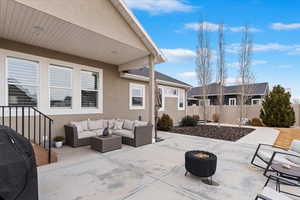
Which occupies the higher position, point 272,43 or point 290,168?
point 272,43

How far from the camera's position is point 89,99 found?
742cm

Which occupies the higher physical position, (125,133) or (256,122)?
(125,133)

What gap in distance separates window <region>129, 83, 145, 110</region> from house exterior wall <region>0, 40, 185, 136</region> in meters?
0.25

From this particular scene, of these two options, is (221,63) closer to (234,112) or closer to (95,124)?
(234,112)

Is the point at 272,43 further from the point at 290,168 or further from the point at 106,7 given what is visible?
the point at 106,7

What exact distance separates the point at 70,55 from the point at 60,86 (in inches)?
57.1

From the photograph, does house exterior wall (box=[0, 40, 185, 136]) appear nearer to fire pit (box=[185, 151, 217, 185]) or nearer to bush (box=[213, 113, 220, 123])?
fire pit (box=[185, 151, 217, 185])

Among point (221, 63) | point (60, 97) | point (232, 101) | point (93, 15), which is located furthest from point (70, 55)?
point (232, 101)

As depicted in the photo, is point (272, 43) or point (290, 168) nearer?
point (290, 168)

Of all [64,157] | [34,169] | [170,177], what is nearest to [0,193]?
[34,169]

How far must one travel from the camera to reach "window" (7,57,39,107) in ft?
17.1

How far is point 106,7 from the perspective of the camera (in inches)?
191

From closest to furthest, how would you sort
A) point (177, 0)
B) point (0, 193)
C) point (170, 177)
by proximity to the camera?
point (0, 193), point (170, 177), point (177, 0)

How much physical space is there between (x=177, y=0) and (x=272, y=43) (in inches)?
335
